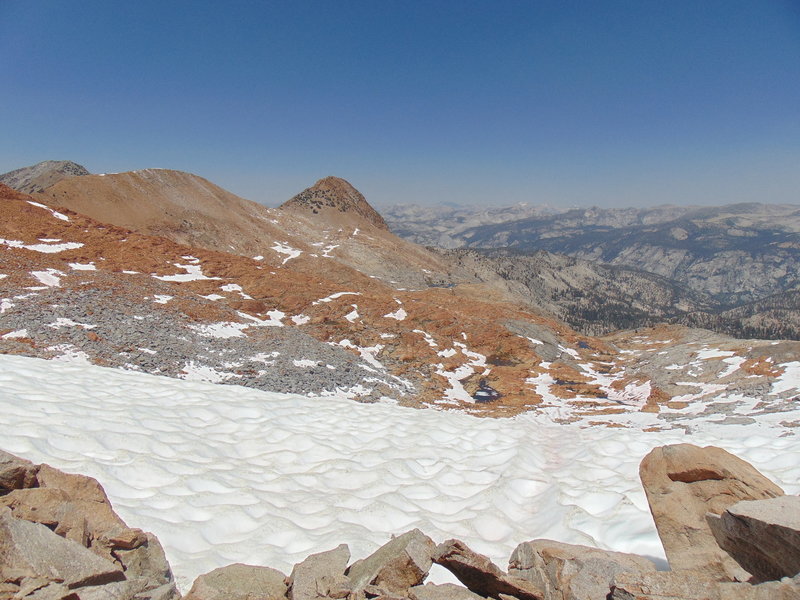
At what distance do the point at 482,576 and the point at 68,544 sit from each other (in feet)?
15.0

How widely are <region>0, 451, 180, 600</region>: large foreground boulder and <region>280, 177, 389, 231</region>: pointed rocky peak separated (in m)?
150

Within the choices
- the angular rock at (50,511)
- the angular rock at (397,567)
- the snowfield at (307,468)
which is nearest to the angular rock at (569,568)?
the angular rock at (397,567)

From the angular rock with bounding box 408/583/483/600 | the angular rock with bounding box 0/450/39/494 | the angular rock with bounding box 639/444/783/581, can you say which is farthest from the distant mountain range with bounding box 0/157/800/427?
the angular rock with bounding box 408/583/483/600

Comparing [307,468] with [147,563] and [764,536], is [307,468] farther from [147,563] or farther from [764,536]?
[764,536]

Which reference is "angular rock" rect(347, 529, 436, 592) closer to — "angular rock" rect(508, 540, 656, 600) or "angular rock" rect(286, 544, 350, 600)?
"angular rock" rect(286, 544, 350, 600)

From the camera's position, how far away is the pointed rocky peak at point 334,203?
515 ft

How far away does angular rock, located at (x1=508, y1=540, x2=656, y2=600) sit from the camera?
4.44 metres

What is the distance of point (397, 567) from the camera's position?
4.82m

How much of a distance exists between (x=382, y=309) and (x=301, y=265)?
42.4 meters

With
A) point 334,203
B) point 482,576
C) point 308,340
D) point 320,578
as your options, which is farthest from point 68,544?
point 334,203

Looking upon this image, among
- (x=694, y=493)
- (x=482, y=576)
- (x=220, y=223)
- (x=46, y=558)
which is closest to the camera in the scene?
(x=46, y=558)

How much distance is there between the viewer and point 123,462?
7.89 meters

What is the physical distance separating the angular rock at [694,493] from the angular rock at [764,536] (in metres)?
0.47

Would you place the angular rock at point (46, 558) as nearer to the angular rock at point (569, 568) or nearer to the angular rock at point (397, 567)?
the angular rock at point (397, 567)
